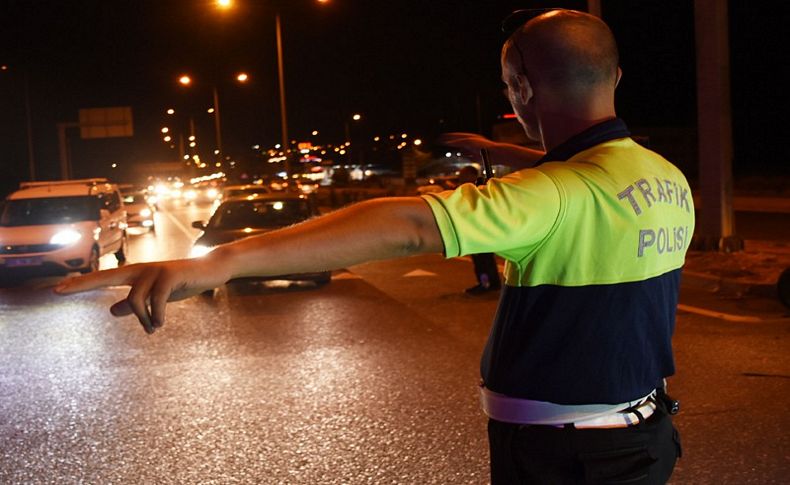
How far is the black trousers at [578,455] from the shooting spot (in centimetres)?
207

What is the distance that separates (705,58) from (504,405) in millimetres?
14197

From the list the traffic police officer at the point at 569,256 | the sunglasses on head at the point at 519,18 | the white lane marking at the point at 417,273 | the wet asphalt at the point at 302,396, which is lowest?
the white lane marking at the point at 417,273

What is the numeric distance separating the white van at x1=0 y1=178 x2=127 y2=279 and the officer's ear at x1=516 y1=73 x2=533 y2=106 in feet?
50.1

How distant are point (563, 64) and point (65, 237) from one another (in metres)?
15.8

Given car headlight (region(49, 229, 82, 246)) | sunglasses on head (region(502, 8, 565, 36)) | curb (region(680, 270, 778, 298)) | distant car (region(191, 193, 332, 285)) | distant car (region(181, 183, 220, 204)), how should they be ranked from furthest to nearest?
distant car (region(181, 183, 220, 204))
car headlight (region(49, 229, 82, 246))
distant car (region(191, 193, 332, 285))
curb (region(680, 270, 778, 298))
sunglasses on head (region(502, 8, 565, 36))

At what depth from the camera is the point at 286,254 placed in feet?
5.57

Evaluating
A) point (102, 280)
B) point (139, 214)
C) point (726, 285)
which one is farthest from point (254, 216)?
point (139, 214)

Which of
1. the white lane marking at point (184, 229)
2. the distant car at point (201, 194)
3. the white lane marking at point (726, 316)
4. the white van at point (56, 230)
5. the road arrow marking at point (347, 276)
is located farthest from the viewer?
the distant car at point (201, 194)

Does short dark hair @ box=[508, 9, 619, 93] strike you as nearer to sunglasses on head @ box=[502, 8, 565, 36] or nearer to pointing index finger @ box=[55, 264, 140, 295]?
sunglasses on head @ box=[502, 8, 565, 36]

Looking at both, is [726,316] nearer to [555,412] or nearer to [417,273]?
[417,273]

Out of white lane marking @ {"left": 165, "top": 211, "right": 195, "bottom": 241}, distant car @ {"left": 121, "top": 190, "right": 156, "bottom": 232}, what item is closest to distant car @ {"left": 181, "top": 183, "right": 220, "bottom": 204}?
white lane marking @ {"left": 165, "top": 211, "right": 195, "bottom": 241}

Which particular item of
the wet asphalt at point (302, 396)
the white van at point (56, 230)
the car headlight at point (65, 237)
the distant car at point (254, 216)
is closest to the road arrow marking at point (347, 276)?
the distant car at point (254, 216)

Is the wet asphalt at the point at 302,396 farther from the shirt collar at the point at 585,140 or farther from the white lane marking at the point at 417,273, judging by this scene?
the shirt collar at the point at 585,140

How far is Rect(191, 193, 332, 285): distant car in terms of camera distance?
14336 millimetres
